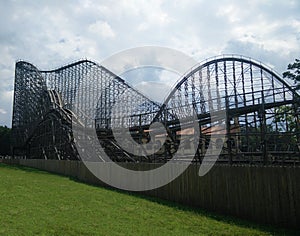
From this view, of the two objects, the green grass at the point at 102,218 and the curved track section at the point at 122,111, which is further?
the curved track section at the point at 122,111

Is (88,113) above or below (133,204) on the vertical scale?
above

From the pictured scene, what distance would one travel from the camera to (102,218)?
620 centimetres

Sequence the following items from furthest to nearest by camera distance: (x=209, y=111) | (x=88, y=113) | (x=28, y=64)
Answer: (x=28, y=64) < (x=88, y=113) < (x=209, y=111)

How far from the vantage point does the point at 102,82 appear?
26.6 metres

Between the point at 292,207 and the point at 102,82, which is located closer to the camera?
the point at 292,207

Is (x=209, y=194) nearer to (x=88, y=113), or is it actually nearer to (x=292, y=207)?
(x=292, y=207)

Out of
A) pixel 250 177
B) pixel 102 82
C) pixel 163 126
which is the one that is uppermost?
pixel 102 82

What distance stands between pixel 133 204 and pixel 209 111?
874cm

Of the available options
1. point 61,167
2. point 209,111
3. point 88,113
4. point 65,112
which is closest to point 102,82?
point 88,113

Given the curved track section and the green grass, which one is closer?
the green grass

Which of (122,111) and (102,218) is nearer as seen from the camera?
(102,218)

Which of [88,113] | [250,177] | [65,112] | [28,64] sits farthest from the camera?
[28,64]

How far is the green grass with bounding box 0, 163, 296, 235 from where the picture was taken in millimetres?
5285

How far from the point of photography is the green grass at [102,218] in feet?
17.3
